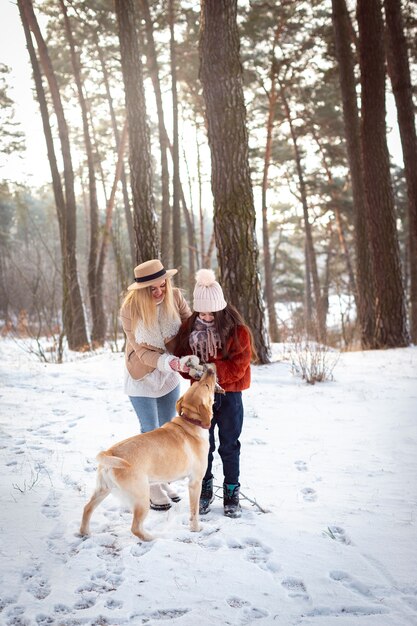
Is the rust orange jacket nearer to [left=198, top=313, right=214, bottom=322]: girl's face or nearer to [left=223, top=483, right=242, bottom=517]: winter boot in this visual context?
[left=198, top=313, right=214, bottom=322]: girl's face

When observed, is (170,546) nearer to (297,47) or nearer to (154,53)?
(154,53)

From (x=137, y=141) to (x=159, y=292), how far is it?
6.44m

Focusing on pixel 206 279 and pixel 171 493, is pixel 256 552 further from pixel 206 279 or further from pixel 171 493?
pixel 206 279

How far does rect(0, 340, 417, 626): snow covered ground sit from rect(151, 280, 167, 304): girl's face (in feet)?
5.98

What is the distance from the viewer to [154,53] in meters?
15.1

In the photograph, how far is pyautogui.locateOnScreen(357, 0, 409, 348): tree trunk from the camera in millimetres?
9469

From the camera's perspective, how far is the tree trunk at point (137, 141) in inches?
357

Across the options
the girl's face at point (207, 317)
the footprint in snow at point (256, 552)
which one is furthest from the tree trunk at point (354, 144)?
the footprint in snow at point (256, 552)

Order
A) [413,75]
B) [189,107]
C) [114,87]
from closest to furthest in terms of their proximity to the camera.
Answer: [413,75], [114,87], [189,107]

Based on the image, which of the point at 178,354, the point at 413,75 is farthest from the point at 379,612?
the point at 413,75

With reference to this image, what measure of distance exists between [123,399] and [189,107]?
58.3ft

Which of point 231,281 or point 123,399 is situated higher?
point 231,281

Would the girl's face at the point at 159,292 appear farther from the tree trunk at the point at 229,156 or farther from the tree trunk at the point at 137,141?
the tree trunk at the point at 137,141

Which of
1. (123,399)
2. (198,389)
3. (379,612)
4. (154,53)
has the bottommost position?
(379,612)
